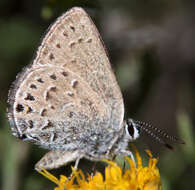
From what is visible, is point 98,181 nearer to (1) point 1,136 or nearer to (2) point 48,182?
(2) point 48,182

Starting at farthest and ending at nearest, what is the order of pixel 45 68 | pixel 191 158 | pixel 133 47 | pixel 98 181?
Answer: pixel 133 47
pixel 191 158
pixel 45 68
pixel 98 181

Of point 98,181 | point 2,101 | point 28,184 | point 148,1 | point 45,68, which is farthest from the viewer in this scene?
point 148,1

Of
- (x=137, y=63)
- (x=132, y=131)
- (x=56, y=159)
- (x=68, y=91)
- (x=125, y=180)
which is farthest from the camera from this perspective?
(x=137, y=63)

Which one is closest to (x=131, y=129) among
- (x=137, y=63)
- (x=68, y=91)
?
(x=68, y=91)

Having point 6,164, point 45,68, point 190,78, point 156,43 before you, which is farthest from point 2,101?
point 190,78

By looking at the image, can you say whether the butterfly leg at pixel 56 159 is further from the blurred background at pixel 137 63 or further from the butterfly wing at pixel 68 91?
the blurred background at pixel 137 63

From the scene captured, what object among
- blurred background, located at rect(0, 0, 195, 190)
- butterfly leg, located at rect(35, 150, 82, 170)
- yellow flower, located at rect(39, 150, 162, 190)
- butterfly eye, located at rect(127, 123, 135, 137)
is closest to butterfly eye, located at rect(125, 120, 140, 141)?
butterfly eye, located at rect(127, 123, 135, 137)

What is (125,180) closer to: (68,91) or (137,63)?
(68,91)
